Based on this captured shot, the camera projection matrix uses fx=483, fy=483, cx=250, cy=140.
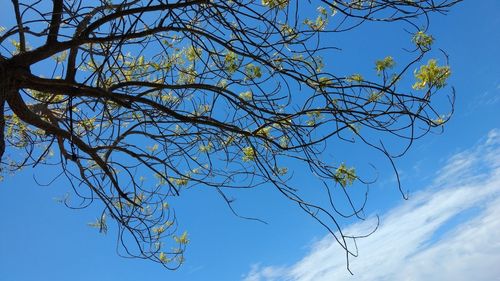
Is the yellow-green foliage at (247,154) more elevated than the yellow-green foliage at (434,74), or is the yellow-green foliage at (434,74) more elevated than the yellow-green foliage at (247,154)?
the yellow-green foliage at (247,154)

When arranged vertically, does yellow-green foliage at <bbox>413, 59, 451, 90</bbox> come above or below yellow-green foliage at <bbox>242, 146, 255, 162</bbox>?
below

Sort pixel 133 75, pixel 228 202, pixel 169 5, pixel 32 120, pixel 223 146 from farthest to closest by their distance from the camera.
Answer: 1. pixel 133 75
2. pixel 223 146
3. pixel 228 202
4. pixel 32 120
5. pixel 169 5

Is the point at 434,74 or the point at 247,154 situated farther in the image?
the point at 247,154

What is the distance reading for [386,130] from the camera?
260 centimetres

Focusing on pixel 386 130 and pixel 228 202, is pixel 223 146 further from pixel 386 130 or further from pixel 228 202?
pixel 386 130

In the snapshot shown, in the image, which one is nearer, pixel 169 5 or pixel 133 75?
pixel 169 5

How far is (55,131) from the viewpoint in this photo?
2992mm

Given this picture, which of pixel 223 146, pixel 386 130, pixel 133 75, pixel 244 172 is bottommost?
pixel 386 130

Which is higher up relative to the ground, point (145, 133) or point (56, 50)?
point (145, 133)

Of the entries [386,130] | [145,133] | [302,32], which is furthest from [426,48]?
[145,133]

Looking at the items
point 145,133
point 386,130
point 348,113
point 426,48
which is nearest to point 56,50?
point 145,133

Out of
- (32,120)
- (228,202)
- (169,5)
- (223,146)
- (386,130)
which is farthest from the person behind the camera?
(223,146)

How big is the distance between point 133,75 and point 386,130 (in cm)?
211

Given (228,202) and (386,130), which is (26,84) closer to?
(228,202)
